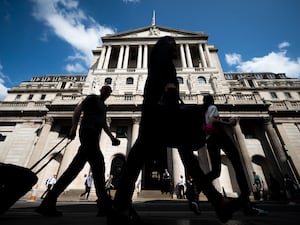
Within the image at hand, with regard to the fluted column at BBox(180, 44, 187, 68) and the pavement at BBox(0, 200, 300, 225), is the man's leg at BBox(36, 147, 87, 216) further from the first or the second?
the fluted column at BBox(180, 44, 187, 68)

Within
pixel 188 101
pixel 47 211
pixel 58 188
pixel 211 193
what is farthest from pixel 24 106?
pixel 211 193

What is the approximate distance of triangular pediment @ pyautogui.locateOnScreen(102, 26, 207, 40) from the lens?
92.2 ft

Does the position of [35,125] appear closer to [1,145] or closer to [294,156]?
[1,145]

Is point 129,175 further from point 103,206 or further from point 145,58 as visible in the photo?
point 145,58

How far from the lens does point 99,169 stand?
272 cm

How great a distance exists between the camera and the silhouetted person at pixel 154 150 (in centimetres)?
140

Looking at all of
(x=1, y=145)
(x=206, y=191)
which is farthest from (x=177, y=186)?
(x=1, y=145)

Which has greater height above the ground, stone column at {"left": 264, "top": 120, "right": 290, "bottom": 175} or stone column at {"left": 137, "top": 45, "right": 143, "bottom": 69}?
stone column at {"left": 137, "top": 45, "right": 143, "bottom": 69}

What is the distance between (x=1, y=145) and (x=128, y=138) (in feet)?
46.1

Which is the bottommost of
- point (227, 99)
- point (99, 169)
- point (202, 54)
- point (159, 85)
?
point (99, 169)

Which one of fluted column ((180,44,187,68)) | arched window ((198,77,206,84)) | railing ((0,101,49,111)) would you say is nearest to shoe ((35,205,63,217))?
railing ((0,101,49,111))

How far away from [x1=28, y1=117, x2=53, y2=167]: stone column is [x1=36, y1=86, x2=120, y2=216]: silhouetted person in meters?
14.1

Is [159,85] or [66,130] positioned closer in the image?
[159,85]

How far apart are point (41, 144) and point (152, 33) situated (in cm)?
2552
